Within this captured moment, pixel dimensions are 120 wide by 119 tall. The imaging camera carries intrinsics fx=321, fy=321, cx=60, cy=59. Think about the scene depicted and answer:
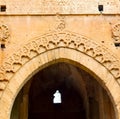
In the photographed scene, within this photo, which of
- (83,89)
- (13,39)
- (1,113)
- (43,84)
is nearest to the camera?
(1,113)

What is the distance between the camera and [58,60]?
7629 millimetres

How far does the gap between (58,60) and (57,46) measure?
333 millimetres

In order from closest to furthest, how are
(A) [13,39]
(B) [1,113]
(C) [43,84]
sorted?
1. (B) [1,113]
2. (A) [13,39]
3. (C) [43,84]

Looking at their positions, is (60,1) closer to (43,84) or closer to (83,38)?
(83,38)

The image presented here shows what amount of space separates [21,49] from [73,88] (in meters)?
6.27

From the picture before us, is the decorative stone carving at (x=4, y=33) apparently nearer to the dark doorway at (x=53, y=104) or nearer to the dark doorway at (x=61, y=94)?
the dark doorway at (x=61, y=94)

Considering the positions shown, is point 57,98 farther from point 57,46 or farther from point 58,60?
point 57,46

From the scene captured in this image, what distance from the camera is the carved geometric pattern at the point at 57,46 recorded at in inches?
292

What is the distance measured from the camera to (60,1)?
801 centimetres

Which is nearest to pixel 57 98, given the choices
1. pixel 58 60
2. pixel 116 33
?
pixel 58 60

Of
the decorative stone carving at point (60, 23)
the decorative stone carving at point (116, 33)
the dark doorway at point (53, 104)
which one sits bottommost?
the dark doorway at point (53, 104)

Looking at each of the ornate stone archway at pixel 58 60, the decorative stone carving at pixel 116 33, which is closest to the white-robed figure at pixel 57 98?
the ornate stone archway at pixel 58 60

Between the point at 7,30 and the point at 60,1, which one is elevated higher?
the point at 60,1

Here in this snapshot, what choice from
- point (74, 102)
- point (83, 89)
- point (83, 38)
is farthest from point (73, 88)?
point (83, 38)
